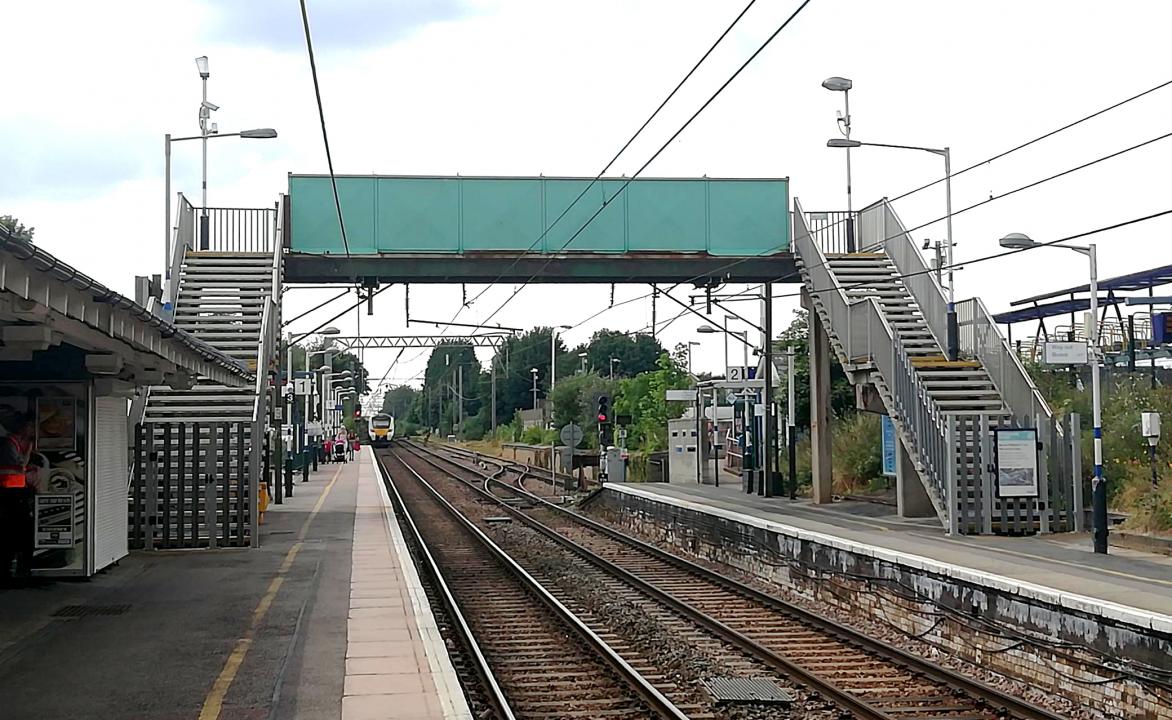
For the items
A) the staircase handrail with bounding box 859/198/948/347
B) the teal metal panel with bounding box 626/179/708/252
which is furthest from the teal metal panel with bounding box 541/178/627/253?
the staircase handrail with bounding box 859/198/948/347

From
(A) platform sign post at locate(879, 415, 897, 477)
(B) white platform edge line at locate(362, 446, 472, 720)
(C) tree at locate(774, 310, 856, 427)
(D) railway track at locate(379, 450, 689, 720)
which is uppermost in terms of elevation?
(C) tree at locate(774, 310, 856, 427)

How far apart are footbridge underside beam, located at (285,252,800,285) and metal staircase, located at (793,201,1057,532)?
188 centimetres

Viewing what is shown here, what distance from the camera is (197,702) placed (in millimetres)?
9508

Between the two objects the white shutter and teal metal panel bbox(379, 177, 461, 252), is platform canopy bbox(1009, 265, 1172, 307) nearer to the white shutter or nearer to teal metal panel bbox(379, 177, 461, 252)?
teal metal panel bbox(379, 177, 461, 252)

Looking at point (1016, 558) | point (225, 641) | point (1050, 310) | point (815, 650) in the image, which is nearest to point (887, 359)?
point (1016, 558)

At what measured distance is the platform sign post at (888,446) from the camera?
956 inches

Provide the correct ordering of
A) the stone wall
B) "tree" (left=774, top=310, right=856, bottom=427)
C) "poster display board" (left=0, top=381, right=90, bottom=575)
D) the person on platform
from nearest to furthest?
the stone wall, the person on platform, "poster display board" (left=0, top=381, right=90, bottom=575), "tree" (left=774, top=310, right=856, bottom=427)

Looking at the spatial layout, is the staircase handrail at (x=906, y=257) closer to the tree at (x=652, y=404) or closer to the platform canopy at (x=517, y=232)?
the platform canopy at (x=517, y=232)

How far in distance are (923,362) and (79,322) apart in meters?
16.0

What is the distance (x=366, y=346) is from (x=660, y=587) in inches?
1800

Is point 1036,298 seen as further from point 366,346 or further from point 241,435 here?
point 366,346

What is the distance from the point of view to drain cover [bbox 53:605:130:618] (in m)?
13.8

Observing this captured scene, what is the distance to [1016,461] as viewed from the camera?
19.9m

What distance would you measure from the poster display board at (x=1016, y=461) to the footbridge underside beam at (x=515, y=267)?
8.45 metres
